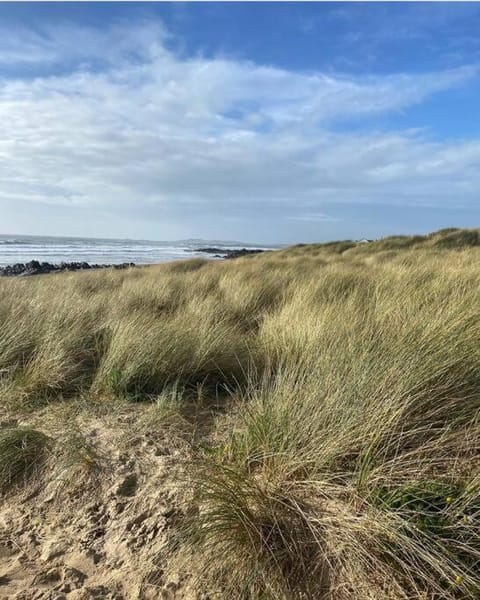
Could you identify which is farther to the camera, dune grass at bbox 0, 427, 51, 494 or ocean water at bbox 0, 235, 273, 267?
ocean water at bbox 0, 235, 273, 267

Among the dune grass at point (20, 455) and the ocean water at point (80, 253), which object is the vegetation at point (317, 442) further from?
the ocean water at point (80, 253)

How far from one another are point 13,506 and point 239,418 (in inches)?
52.6

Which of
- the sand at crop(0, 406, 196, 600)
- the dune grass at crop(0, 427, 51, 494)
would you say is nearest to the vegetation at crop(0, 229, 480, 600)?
the dune grass at crop(0, 427, 51, 494)

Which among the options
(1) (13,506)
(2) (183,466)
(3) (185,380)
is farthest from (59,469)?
(3) (185,380)

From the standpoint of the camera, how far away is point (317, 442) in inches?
83.6

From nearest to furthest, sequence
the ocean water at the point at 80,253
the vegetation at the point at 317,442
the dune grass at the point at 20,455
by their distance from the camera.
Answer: the vegetation at the point at 317,442, the dune grass at the point at 20,455, the ocean water at the point at 80,253

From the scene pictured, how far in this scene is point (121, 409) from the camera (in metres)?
3.29

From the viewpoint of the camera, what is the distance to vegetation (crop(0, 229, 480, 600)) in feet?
5.35

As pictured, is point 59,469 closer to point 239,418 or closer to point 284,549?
point 239,418

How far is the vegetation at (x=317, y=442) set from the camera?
5.35 ft

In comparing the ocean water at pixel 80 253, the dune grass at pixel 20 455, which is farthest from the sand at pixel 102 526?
the ocean water at pixel 80 253

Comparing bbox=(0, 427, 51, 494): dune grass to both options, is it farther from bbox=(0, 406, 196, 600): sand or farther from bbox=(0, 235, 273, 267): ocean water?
bbox=(0, 235, 273, 267): ocean water

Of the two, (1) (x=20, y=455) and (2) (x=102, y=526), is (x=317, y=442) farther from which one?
(1) (x=20, y=455)

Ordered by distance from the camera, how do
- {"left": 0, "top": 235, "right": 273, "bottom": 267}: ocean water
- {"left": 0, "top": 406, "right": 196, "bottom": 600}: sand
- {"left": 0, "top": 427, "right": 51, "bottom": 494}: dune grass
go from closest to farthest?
{"left": 0, "top": 406, "right": 196, "bottom": 600}: sand, {"left": 0, "top": 427, "right": 51, "bottom": 494}: dune grass, {"left": 0, "top": 235, "right": 273, "bottom": 267}: ocean water
